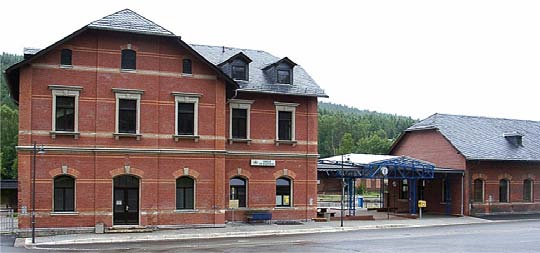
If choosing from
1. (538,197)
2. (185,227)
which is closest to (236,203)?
(185,227)

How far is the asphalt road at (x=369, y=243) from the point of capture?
23.1 metres

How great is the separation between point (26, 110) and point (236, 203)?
11.3 meters

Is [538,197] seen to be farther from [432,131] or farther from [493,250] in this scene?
[493,250]

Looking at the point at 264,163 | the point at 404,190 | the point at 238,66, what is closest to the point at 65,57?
the point at 238,66

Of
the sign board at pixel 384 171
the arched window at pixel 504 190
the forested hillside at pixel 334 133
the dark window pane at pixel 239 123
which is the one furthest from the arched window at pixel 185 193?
the forested hillside at pixel 334 133

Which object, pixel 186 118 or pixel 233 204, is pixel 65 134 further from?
pixel 233 204

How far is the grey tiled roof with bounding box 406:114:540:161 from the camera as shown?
43.7m

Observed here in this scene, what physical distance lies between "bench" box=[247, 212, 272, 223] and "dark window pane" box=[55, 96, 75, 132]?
10.1 metres

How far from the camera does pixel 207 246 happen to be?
2430 cm

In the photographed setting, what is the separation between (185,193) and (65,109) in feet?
22.5

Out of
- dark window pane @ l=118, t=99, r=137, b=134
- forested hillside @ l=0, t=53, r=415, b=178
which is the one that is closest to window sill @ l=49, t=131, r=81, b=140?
dark window pane @ l=118, t=99, r=137, b=134

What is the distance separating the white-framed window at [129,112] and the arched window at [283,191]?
8706 mm

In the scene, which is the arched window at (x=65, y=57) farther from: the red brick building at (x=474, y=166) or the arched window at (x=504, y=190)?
the arched window at (x=504, y=190)

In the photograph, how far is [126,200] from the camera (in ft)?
101
